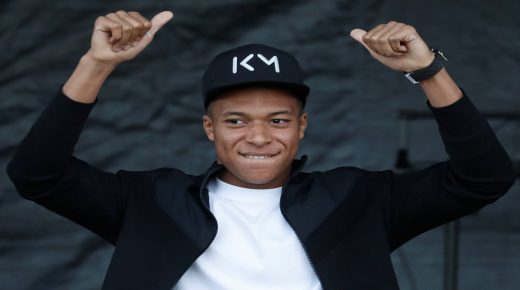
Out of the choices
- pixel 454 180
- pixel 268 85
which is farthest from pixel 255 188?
pixel 454 180

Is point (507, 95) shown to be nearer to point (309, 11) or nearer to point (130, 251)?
point (309, 11)

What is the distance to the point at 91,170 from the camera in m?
2.35

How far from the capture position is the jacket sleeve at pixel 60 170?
7.26 ft

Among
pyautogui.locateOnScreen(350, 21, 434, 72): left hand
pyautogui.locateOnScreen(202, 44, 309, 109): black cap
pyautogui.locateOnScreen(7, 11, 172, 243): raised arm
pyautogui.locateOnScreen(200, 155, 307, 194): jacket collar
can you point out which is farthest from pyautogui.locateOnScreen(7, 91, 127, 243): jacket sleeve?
pyautogui.locateOnScreen(350, 21, 434, 72): left hand

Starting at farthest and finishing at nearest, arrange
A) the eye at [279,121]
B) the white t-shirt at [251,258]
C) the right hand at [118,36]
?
the eye at [279,121]
the white t-shirt at [251,258]
the right hand at [118,36]

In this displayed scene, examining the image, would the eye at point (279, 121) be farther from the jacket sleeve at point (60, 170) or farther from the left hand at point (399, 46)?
the jacket sleeve at point (60, 170)

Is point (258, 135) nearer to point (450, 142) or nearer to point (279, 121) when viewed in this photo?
point (279, 121)

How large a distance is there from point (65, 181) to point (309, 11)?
1.40 m

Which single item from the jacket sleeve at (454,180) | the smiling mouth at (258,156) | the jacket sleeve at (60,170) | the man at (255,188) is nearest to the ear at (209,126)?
the man at (255,188)

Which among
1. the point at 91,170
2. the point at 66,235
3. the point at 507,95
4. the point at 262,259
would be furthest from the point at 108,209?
the point at 507,95

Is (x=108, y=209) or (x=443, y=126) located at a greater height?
(x=443, y=126)

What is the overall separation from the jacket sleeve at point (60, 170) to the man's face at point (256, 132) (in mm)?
253

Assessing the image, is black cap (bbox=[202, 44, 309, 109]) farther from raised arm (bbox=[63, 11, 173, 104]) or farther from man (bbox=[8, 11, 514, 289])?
raised arm (bbox=[63, 11, 173, 104])

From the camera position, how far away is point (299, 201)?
2.40 m
